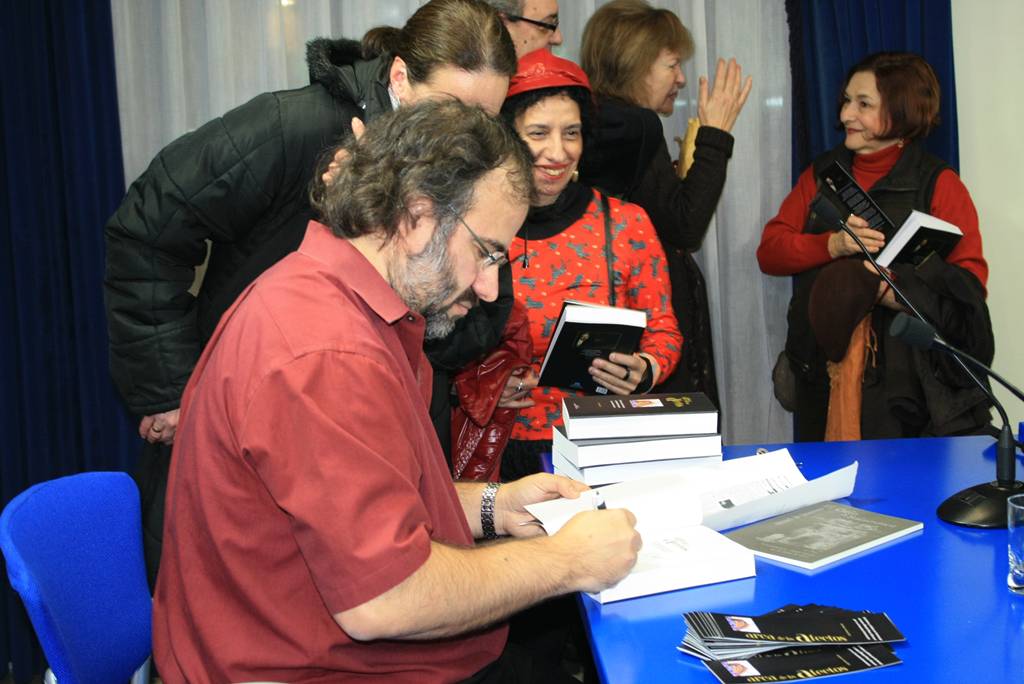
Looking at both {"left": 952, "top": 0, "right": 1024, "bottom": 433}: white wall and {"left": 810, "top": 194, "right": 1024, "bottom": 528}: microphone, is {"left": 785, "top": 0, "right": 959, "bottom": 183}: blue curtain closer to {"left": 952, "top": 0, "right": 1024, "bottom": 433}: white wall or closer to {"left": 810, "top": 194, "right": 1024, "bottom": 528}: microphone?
{"left": 952, "top": 0, "right": 1024, "bottom": 433}: white wall

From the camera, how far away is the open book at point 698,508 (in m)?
1.47

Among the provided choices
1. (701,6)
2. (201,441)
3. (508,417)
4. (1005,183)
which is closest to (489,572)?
(201,441)

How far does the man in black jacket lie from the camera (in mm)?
2006

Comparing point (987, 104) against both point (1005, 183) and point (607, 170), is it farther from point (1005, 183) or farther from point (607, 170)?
point (607, 170)

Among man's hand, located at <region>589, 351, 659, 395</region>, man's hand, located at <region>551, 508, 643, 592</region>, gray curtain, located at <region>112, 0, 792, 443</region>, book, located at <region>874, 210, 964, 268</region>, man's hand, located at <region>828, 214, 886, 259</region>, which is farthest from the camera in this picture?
gray curtain, located at <region>112, 0, 792, 443</region>

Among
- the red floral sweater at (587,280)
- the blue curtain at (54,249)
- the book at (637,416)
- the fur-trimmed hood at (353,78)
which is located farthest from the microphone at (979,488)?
the blue curtain at (54,249)

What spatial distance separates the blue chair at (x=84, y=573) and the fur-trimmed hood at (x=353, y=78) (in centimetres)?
89

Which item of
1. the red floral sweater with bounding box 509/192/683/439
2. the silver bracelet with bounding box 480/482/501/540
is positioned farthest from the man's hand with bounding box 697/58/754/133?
the silver bracelet with bounding box 480/482/501/540

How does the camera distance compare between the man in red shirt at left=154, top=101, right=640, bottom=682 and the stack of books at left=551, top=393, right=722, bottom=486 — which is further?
the stack of books at left=551, top=393, right=722, bottom=486

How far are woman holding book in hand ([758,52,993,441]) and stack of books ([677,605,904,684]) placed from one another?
1.91 metres

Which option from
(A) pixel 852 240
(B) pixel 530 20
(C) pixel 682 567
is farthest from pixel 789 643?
(A) pixel 852 240

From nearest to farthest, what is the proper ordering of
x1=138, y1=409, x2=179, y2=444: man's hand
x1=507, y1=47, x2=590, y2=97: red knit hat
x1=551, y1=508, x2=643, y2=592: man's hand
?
x1=551, y1=508, x2=643, y2=592: man's hand → x1=138, y1=409, x2=179, y2=444: man's hand → x1=507, y1=47, x2=590, y2=97: red knit hat

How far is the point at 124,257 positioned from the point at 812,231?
232 cm

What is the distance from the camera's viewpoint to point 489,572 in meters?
1.30
